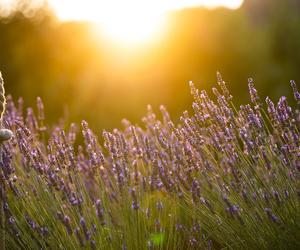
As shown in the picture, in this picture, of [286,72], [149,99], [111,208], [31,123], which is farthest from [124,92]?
[111,208]

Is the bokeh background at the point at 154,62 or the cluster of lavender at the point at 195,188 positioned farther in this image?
the bokeh background at the point at 154,62

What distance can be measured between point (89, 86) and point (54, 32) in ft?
5.03

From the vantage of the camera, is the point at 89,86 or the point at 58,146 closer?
the point at 58,146

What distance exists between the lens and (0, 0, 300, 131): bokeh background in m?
8.52

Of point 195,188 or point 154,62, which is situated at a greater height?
point 154,62

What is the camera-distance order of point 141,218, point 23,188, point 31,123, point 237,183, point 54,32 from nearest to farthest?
1. point 237,183
2. point 141,218
3. point 23,188
4. point 31,123
5. point 54,32

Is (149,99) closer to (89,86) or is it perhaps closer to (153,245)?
(89,86)

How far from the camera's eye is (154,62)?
9148 millimetres

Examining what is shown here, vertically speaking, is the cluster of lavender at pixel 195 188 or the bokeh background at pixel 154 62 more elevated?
the bokeh background at pixel 154 62

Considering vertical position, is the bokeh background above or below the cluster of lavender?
above

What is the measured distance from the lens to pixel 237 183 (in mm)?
2797

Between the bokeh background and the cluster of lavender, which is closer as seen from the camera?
the cluster of lavender

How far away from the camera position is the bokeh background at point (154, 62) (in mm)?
8516

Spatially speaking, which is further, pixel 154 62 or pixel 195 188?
pixel 154 62
